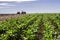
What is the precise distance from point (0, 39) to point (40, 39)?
12.1 feet

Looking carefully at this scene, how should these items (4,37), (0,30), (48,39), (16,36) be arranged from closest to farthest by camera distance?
(48,39), (4,37), (16,36), (0,30)

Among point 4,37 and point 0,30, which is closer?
point 4,37

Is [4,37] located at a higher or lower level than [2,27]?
higher

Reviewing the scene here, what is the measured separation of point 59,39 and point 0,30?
6653 millimetres

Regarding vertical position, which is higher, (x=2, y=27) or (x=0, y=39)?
(x=0, y=39)

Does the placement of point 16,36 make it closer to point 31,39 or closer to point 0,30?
point 31,39

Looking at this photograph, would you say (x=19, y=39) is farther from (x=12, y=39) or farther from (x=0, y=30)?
(x=0, y=30)

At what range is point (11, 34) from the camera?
1554 cm

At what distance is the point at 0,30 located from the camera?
20.7 m

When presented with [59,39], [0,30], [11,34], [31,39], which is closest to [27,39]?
[31,39]

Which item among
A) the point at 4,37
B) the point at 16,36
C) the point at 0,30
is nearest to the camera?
the point at 4,37

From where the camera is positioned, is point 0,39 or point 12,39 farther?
point 12,39

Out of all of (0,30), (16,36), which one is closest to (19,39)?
(16,36)

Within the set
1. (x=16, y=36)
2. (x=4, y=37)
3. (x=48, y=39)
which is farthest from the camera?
(x=16, y=36)
